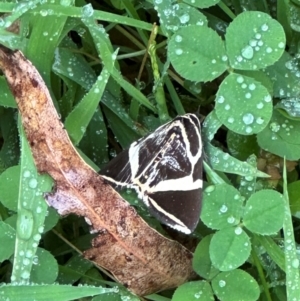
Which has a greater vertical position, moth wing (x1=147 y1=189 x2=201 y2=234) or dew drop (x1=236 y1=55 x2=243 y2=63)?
dew drop (x1=236 y1=55 x2=243 y2=63)

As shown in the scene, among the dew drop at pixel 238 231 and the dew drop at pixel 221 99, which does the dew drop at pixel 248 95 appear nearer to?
the dew drop at pixel 221 99

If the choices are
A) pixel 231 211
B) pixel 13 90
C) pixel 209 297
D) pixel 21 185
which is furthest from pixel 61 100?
pixel 209 297

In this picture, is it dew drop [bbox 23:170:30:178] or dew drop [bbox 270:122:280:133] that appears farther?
dew drop [bbox 270:122:280:133]

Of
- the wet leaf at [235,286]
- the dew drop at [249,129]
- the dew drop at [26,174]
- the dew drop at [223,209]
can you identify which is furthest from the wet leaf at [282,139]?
the dew drop at [26,174]

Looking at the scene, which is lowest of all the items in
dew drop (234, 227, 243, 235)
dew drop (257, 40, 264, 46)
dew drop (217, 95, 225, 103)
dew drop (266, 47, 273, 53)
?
dew drop (234, 227, 243, 235)

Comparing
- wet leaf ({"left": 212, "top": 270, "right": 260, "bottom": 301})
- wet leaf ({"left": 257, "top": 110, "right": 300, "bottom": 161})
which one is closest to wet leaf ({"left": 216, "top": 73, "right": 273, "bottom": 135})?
wet leaf ({"left": 257, "top": 110, "right": 300, "bottom": 161})

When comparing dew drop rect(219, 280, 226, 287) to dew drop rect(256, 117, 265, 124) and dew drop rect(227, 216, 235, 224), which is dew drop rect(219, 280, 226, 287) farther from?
dew drop rect(256, 117, 265, 124)
